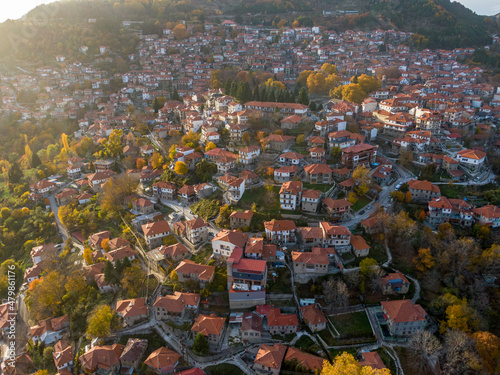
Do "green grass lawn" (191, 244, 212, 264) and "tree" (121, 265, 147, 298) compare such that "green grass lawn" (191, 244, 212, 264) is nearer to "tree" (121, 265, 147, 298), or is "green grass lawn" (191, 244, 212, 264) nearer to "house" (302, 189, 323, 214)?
"tree" (121, 265, 147, 298)

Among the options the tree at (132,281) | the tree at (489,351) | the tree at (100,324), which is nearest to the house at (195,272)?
the tree at (132,281)

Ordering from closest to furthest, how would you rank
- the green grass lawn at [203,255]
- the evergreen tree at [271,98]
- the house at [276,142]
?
the green grass lawn at [203,255] < the house at [276,142] < the evergreen tree at [271,98]

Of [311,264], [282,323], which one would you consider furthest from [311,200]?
[282,323]

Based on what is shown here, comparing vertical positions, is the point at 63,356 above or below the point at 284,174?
below

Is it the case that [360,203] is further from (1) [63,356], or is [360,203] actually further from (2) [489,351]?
(1) [63,356]

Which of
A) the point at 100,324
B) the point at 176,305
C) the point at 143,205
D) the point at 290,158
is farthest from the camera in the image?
the point at 290,158

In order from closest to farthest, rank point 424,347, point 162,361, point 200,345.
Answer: point 424,347
point 162,361
point 200,345

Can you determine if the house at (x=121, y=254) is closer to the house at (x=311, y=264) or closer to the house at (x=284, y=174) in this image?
the house at (x=311, y=264)
